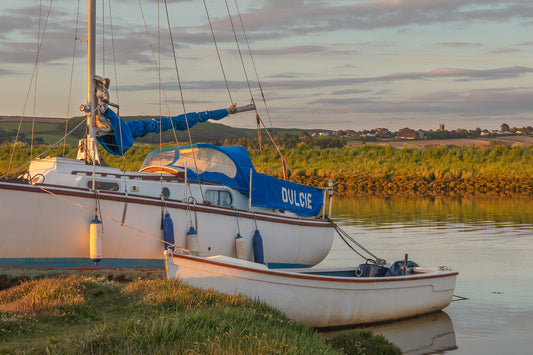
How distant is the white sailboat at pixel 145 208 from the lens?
16188mm

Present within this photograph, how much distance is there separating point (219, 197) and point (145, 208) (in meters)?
3.33

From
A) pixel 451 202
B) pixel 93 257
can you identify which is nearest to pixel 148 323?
pixel 93 257

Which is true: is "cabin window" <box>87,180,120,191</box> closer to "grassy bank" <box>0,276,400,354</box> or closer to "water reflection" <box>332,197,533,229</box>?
"grassy bank" <box>0,276,400,354</box>

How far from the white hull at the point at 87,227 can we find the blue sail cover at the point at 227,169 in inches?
55.1

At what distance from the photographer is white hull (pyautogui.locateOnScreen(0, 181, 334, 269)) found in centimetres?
1598

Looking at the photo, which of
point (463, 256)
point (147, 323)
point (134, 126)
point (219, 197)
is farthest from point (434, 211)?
point (147, 323)

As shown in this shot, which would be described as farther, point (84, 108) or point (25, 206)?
point (84, 108)

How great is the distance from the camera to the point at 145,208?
1730 centimetres

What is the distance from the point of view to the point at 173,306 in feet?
40.2

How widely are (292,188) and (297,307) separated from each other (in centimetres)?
826

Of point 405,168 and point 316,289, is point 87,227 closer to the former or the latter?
point 316,289

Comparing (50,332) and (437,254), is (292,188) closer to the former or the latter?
(437,254)

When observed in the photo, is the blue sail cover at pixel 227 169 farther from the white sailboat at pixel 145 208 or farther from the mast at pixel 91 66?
the mast at pixel 91 66

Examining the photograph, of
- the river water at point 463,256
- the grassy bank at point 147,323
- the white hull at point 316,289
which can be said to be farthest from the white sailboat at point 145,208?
the river water at point 463,256
